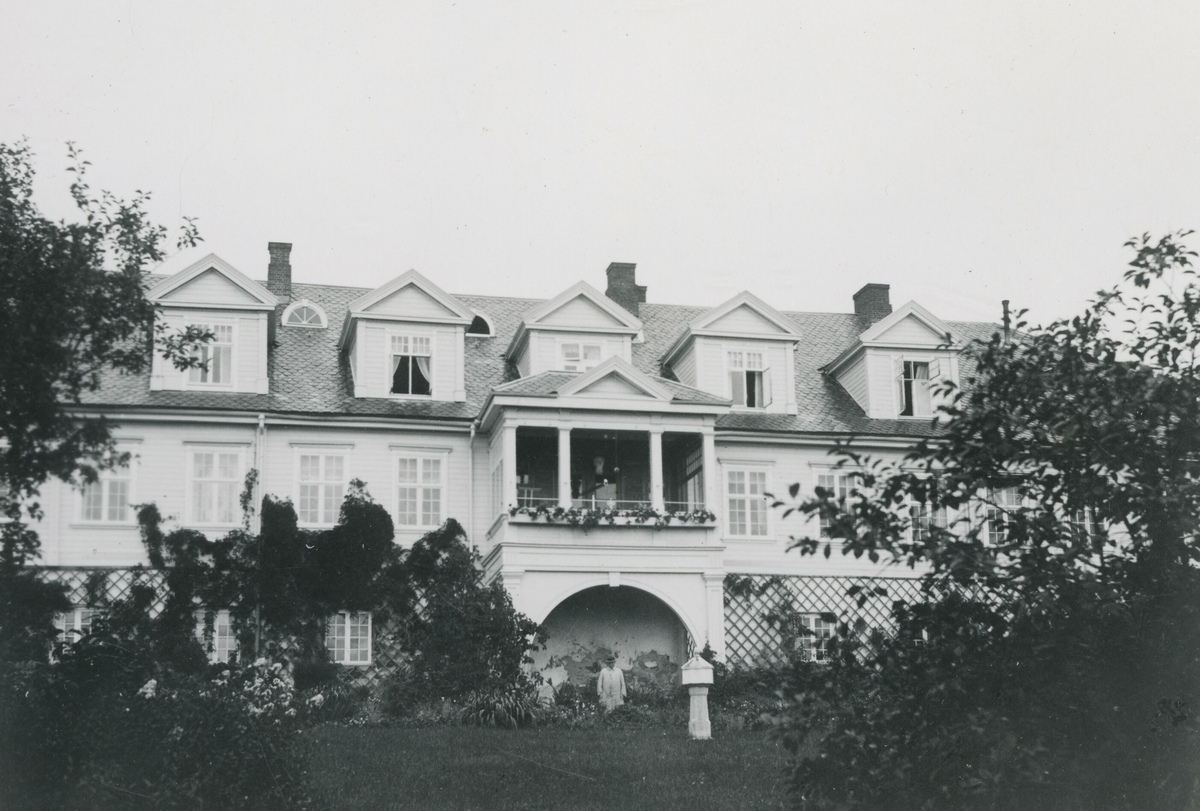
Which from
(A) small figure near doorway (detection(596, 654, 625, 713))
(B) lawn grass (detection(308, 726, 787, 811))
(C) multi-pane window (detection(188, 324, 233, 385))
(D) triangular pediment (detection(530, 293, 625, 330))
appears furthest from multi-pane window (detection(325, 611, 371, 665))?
(D) triangular pediment (detection(530, 293, 625, 330))

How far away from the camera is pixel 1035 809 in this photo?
812 centimetres

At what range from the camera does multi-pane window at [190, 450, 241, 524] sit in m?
26.3

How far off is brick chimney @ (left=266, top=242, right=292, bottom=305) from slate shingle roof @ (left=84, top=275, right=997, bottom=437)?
0.63m

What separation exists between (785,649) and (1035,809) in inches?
743

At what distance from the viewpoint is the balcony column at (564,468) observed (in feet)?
84.5

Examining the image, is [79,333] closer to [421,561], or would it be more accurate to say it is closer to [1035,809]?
[1035,809]

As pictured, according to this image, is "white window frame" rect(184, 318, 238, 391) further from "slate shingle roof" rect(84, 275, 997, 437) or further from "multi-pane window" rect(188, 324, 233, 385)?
"slate shingle roof" rect(84, 275, 997, 437)

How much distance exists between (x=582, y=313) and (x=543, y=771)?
48.1ft

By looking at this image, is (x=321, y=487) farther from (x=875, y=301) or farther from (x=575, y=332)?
(x=875, y=301)

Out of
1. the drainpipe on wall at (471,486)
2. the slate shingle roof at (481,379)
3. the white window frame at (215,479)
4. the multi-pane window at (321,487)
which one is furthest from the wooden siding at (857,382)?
the white window frame at (215,479)

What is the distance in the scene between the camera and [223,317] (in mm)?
27438

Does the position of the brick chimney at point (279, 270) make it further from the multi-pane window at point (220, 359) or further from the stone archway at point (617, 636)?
the stone archway at point (617, 636)

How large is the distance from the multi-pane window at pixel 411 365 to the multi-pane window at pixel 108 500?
19.0ft

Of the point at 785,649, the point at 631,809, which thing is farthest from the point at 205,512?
the point at 631,809
